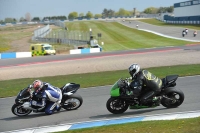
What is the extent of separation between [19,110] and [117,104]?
3.73 m

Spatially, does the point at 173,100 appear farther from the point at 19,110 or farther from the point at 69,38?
the point at 69,38

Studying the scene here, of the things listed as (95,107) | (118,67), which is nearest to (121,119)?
(95,107)

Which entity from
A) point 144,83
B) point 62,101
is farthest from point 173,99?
point 62,101

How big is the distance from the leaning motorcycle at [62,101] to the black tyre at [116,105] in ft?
5.51

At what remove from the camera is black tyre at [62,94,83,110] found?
40.4 ft

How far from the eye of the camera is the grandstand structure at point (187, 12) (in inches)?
3359

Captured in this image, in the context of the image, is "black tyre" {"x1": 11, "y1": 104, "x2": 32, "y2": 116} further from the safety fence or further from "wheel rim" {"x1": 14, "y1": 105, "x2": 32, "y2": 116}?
the safety fence

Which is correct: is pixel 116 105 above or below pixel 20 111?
above

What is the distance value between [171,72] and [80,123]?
11.9m

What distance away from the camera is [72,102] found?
40.8 ft

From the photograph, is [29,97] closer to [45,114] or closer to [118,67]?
[45,114]

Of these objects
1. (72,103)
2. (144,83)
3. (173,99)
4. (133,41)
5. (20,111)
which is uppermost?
(144,83)

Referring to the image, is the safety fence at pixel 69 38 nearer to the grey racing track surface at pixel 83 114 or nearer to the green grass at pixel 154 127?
the grey racing track surface at pixel 83 114

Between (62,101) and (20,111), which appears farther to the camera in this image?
(62,101)
